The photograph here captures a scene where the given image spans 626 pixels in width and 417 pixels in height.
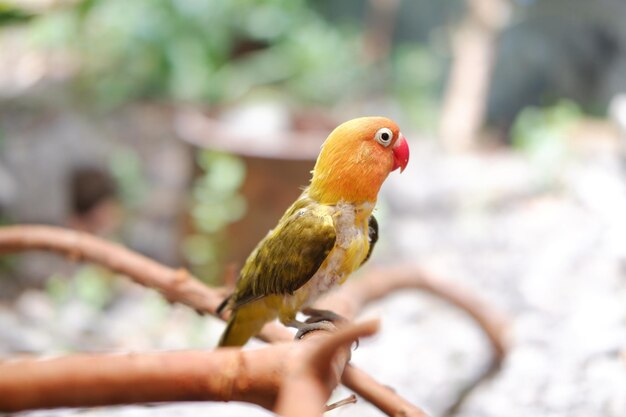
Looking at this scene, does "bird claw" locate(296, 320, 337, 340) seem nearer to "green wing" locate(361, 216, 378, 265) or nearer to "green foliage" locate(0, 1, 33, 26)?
"green wing" locate(361, 216, 378, 265)

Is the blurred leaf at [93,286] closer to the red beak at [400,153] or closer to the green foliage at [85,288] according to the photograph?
the green foliage at [85,288]

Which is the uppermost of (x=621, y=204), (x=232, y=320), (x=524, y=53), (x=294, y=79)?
(x=524, y=53)

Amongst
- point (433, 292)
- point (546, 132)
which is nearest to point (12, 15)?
point (433, 292)

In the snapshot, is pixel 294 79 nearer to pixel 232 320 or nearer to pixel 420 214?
pixel 420 214

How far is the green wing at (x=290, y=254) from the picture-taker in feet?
1.99

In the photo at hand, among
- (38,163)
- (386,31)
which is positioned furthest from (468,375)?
(386,31)

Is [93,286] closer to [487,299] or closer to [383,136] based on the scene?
[487,299]

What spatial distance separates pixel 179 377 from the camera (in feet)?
1.23

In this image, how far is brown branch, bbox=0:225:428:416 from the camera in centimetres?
78

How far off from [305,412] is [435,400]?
0.58m

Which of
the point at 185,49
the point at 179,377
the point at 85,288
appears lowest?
the point at 179,377

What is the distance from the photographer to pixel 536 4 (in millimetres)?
2732

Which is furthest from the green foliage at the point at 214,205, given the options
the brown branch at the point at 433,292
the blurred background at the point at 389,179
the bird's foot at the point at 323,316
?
the bird's foot at the point at 323,316

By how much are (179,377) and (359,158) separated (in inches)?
10.8
